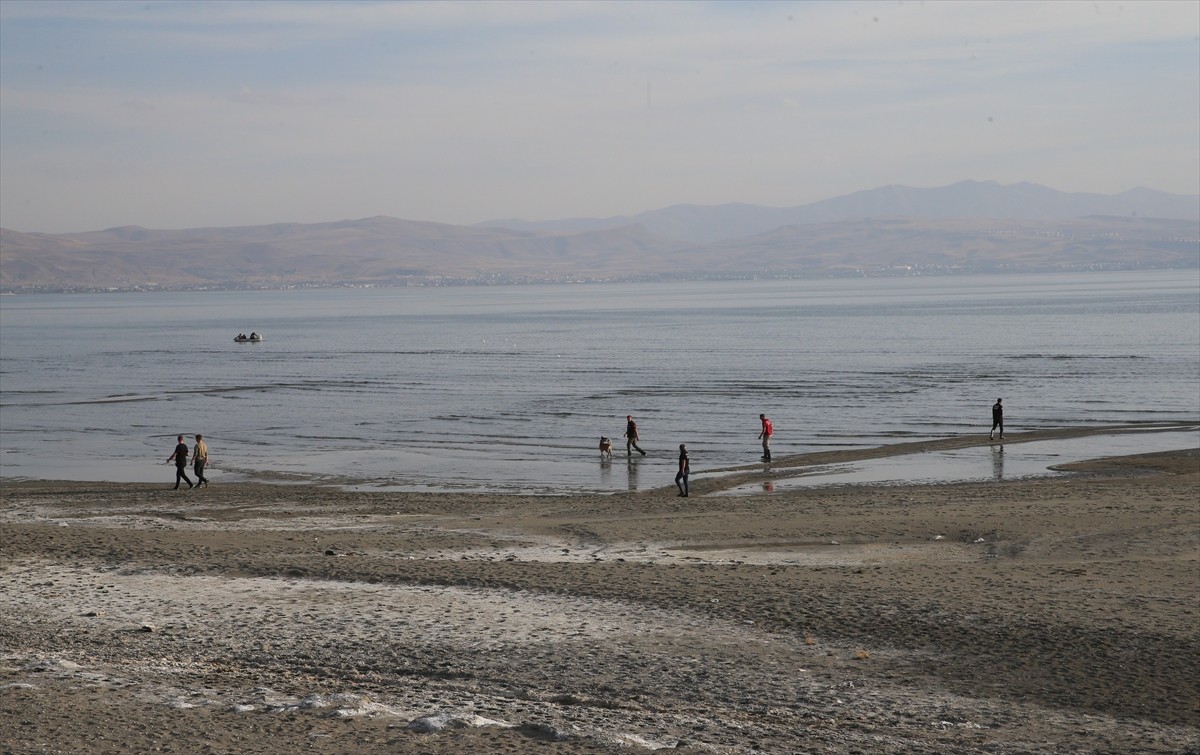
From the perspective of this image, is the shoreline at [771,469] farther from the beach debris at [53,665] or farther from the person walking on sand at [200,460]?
the beach debris at [53,665]

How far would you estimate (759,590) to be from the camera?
17.1 metres

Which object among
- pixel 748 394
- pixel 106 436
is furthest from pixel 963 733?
Answer: pixel 748 394

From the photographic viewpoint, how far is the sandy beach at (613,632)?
1106 centimetres

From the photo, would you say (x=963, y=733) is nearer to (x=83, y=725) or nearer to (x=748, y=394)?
(x=83, y=725)

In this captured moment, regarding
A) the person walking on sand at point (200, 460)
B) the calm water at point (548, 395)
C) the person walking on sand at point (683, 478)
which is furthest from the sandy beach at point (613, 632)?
the calm water at point (548, 395)

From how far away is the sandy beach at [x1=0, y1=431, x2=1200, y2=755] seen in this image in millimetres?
11062

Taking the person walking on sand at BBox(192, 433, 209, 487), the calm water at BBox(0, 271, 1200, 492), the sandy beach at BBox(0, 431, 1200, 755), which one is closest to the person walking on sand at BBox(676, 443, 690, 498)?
the sandy beach at BBox(0, 431, 1200, 755)

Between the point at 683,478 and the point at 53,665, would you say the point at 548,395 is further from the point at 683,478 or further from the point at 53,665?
the point at 53,665

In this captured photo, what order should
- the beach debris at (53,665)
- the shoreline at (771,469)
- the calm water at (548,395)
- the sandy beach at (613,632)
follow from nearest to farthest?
the sandy beach at (613,632) → the beach debris at (53,665) → the shoreline at (771,469) → the calm water at (548,395)

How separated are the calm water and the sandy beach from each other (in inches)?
423

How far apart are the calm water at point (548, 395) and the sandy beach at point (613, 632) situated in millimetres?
10752

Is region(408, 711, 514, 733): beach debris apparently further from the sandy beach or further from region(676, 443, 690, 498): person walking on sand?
region(676, 443, 690, 498): person walking on sand

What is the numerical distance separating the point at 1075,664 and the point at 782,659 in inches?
125

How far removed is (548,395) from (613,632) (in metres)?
44.6
